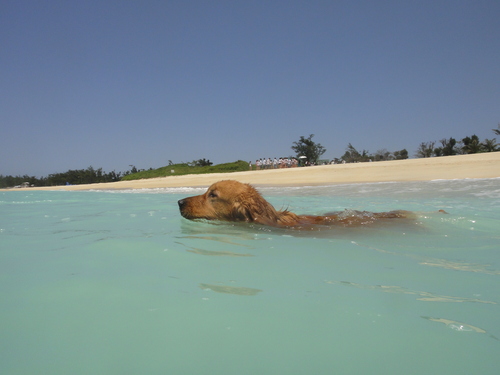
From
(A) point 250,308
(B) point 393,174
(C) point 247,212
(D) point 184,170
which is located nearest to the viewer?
(A) point 250,308

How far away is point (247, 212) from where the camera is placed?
17.9 feet

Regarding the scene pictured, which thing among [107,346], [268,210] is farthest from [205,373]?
[268,210]

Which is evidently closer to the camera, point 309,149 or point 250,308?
point 250,308

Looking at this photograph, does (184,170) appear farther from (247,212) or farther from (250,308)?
(250,308)

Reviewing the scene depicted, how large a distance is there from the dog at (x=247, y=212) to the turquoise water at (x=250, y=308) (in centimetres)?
143

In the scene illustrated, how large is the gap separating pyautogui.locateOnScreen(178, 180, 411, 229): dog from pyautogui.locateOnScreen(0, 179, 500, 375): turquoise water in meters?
1.43

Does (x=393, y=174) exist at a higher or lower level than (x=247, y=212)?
lower

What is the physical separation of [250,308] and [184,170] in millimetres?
40988

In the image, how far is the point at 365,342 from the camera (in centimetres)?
160

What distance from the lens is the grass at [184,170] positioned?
4088 centimetres

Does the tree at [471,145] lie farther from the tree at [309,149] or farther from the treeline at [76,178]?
the treeline at [76,178]

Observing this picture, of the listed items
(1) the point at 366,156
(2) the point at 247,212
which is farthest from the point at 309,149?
(2) the point at 247,212

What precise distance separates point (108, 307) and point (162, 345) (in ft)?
1.90

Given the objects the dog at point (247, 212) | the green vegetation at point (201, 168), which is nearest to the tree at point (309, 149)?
the green vegetation at point (201, 168)
